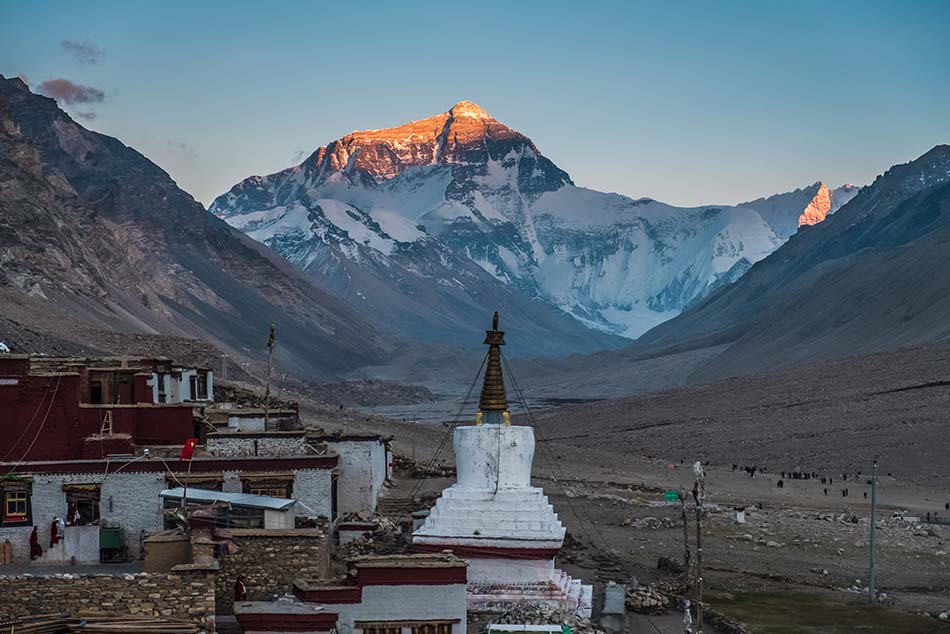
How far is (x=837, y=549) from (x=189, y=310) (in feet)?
425

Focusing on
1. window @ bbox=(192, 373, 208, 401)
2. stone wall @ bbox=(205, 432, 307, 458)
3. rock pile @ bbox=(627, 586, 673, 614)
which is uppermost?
window @ bbox=(192, 373, 208, 401)

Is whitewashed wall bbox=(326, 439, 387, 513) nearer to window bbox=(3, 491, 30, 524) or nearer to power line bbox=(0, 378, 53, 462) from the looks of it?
power line bbox=(0, 378, 53, 462)

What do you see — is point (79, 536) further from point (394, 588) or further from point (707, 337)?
point (707, 337)

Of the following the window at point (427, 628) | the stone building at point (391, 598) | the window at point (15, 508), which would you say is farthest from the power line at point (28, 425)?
the window at point (427, 628)

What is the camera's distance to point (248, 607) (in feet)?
54.3

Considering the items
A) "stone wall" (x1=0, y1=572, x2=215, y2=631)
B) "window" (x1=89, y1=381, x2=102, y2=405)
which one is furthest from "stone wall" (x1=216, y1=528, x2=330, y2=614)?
"window" (x1=89, y1=381, x2=102, y2=405)

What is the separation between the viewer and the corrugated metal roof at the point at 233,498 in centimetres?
2012

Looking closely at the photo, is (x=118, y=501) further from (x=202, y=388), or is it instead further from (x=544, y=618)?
(x=202, y=388)

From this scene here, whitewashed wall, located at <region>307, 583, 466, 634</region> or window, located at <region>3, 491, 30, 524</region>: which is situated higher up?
window, located at <region>3, 491, 30, 524</region>

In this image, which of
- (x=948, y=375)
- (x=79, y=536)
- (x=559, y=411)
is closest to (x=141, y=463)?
(x=79, y=536)

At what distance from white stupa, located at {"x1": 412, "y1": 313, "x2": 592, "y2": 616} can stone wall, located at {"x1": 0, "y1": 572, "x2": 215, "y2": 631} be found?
23.2 feet

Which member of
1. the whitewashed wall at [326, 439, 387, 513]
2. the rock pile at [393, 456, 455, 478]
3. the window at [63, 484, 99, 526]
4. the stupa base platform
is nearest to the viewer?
the window at [63, 484, 99, 526]

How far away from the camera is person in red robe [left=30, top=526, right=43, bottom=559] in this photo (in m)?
20.2

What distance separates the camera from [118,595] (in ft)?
48.8
